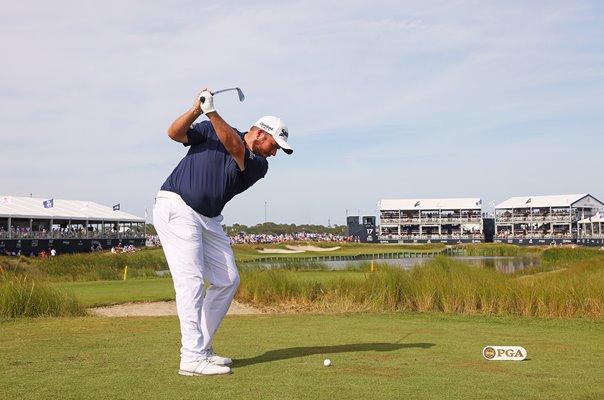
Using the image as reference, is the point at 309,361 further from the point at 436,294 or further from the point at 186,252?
the point at 436,294

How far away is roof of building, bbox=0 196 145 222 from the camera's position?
223ft

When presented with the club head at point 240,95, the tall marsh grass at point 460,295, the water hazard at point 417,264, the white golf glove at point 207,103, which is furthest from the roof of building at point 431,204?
the white golf glove at point 207,103

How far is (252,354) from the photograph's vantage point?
23.3 ft

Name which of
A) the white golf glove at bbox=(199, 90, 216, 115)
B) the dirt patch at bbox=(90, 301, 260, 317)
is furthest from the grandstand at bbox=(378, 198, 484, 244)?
the white golf glove at bbox=(199, 90, 216, 115)

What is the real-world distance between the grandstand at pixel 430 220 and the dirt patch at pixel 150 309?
95.1 m

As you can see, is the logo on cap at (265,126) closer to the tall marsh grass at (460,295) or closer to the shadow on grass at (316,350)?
the shadow on grass at (316,350)

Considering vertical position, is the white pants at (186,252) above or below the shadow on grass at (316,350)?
above

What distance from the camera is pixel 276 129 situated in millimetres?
6266

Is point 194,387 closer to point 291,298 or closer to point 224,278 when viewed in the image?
point 224,278

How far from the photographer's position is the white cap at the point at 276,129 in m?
6.26

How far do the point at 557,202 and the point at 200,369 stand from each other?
357 feet

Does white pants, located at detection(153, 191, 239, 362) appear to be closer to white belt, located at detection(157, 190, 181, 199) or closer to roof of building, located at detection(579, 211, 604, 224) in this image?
white belt, located at detection(157, 190, 181, 199)

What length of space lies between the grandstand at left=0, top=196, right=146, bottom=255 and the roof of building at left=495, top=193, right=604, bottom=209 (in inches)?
2328

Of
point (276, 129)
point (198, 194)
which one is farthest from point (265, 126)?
point (198, 194)
